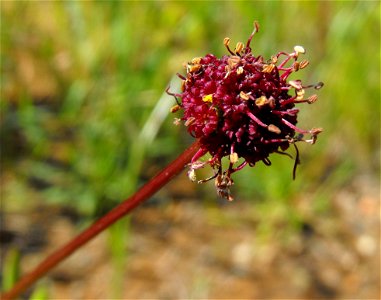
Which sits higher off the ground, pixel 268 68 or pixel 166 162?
pixel 166 162

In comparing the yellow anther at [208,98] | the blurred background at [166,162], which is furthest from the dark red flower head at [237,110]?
the blurred background at [166,162]

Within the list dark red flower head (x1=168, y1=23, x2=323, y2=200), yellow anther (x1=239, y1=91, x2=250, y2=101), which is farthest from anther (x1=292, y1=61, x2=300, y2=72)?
yellow anther (x1=239, y1=91, x2=250, y2=101)

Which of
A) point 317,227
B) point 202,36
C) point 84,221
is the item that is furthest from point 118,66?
point 317,227

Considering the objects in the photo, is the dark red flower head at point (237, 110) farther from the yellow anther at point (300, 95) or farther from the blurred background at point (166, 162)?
the blurred background at point (166, 162)

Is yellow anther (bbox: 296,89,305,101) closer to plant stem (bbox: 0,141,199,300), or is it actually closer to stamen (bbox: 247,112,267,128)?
stamen (bbox: 247,112,267,128)

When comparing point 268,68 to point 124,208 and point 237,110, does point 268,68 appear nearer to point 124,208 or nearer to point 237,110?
point 237,110

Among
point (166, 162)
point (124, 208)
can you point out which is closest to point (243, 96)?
point (124, 208)
